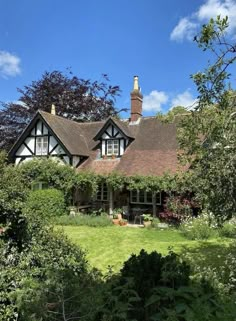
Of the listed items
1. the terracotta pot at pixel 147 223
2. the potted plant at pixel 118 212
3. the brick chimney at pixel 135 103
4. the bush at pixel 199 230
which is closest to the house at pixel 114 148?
the brick chimney at pixel 135 103

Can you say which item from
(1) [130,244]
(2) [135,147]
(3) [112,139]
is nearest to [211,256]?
(1) [130,244]

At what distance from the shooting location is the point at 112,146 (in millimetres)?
23562

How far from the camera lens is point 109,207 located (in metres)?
22.1

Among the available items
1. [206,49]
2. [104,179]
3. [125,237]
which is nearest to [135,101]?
[104,179]

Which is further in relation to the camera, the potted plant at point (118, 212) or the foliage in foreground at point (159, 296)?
the potted plant at point (118, 212)

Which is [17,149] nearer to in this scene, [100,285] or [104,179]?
[104,179]

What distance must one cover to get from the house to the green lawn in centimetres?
400

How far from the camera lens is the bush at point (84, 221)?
18828 mm

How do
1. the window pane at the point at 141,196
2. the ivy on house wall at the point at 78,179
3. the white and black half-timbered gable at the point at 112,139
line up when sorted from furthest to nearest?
the white and black half-timbered gable at the point at 112,139
the window pane at the point at 141,196
the ivy on house wall at the point at 78,179

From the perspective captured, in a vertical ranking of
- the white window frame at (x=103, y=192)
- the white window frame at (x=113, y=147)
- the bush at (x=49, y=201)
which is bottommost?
the bush at (x=49, y=201)

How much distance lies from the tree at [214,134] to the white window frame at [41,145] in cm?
1776

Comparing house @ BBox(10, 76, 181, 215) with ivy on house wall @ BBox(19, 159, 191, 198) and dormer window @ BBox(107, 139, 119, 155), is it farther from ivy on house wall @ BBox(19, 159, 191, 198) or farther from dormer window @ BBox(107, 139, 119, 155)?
ivy on house wall @ BBox(19, 159, 191, 198)

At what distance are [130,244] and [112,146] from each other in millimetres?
10610

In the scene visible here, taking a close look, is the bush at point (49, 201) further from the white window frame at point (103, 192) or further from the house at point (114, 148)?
the white window frame at point (103, 192)
